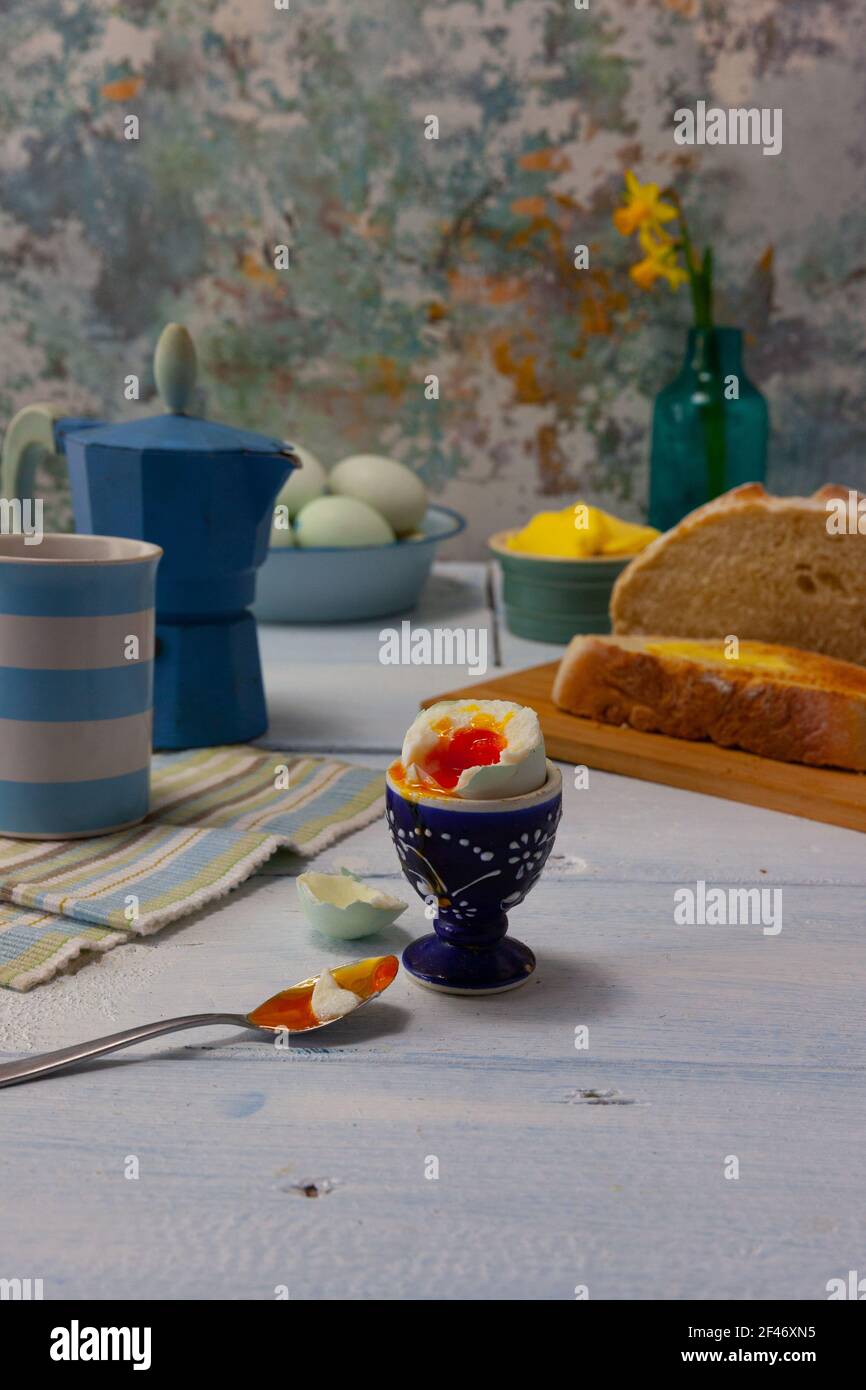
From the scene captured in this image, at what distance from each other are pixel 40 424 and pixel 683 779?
0.67 m

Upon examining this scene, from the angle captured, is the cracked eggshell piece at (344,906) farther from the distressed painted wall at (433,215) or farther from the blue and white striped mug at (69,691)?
the distressed painted wall at (433,215)

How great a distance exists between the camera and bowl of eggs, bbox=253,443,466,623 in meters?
1.67

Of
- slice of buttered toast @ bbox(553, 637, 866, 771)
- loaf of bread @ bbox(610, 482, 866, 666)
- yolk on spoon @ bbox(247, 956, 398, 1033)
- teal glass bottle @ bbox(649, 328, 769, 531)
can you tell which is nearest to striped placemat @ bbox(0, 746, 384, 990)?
yolk on spoon @ bbox(247, 956, 398, 1033)

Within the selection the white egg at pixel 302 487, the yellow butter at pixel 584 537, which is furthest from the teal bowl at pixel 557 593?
the white egg at pixel 302 487

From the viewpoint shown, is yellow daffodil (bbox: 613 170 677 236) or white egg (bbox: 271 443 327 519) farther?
yellow daffodil (bbox: 613 170 677 236)

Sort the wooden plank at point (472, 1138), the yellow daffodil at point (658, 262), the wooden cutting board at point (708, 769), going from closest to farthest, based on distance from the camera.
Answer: the wooden plank at point (472, 1138), the wooden cutting board at point (708, 769), the yellow daffodil at point (658, 262)

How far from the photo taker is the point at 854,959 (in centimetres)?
81

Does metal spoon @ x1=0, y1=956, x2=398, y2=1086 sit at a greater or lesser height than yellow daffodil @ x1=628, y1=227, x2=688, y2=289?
lesser

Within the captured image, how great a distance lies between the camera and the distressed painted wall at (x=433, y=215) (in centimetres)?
206

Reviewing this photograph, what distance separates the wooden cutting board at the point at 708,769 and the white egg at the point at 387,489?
20.5 inches

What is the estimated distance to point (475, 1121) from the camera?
628mm

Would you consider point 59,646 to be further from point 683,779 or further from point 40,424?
point 683,779

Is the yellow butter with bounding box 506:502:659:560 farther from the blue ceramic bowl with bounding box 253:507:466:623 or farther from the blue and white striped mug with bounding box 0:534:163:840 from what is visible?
the blue and white striped mug with bounding box 0:534:163:840

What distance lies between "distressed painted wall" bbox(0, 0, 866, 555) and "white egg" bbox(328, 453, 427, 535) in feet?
1.36
